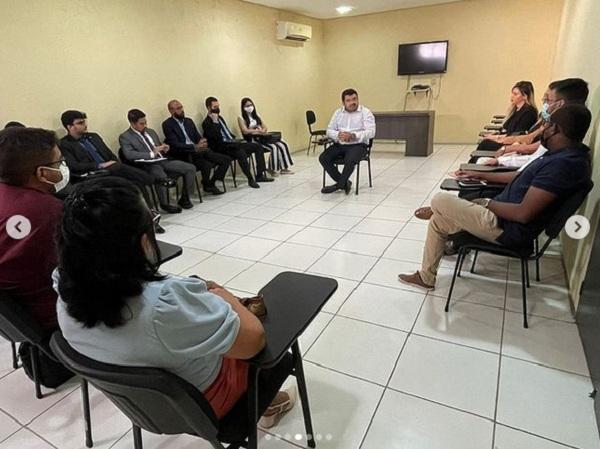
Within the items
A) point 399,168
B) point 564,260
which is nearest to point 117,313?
point 564,260

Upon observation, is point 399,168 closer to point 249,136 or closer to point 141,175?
point 249,136

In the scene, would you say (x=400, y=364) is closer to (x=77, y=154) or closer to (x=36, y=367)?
(x=36, y=367)

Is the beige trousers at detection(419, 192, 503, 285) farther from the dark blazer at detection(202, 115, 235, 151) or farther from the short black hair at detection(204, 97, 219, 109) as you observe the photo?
the short black hair at detection(204, 97, 219, 109)

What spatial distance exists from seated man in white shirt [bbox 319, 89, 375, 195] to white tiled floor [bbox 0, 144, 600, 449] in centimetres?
156

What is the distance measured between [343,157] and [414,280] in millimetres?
2598

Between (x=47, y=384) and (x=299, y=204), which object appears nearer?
(x=47, y=384)

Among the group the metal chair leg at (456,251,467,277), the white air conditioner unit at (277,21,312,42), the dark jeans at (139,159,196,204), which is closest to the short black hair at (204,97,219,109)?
the dark jeans at (139,159,196,204)

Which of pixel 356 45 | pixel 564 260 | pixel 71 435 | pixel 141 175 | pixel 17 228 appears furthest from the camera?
pixel 356 45

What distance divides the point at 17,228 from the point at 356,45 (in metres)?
8.21

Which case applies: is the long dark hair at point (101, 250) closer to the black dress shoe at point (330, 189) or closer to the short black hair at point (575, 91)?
the short black hair at point (575, 91)

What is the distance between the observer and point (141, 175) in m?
3.91

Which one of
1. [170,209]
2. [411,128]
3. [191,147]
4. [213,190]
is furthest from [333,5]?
[170,209]

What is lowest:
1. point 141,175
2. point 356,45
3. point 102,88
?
point 141,175

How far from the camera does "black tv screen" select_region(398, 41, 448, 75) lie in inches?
293
